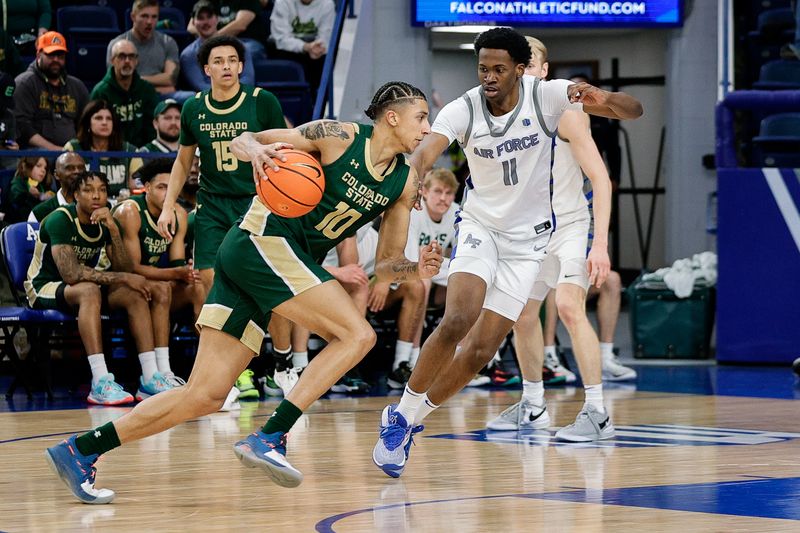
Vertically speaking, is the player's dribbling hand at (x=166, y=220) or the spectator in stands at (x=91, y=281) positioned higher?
the player's dribbling hand at (x=166, y=220)

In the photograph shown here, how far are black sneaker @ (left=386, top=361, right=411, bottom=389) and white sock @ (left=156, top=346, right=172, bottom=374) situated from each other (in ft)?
5.16

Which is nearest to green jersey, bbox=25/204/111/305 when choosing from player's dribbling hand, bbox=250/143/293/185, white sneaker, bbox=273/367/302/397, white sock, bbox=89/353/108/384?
white sock, bbox=89/353/108/384

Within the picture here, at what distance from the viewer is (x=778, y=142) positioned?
1052 centimetres

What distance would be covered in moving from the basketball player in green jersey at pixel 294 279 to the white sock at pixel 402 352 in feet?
13.6

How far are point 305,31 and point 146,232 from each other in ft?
15.0

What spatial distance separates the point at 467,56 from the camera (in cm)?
1708

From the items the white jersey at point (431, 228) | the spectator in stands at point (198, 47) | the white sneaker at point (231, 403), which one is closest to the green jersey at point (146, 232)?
the white sneaker at point (231, 403)

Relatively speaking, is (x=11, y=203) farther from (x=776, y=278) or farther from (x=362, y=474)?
(x=776, y=278)

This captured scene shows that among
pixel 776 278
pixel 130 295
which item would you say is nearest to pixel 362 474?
pixel 130 295

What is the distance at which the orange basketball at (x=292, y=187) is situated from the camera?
465cm

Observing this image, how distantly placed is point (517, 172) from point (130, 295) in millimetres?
3420

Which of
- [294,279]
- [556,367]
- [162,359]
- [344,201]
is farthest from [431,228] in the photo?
[294,279]

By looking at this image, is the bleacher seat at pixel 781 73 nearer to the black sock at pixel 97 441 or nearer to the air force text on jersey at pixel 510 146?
the air force text on jersey at pixel 510 146

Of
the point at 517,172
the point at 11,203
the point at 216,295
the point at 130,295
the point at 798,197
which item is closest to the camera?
the point at 216,295
